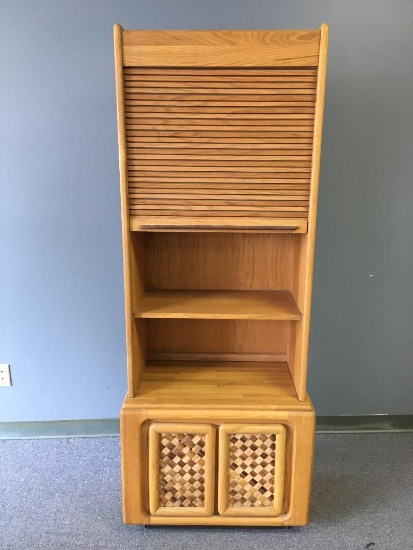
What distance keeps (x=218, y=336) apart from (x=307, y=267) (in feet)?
1.89

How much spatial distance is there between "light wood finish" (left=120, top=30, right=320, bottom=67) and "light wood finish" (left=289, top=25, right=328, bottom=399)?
65mm

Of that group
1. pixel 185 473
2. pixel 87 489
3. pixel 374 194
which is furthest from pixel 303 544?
pixel 374 194

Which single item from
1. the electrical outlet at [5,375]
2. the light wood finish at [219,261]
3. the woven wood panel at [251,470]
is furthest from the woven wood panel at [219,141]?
the electrical outlet at [5,375]

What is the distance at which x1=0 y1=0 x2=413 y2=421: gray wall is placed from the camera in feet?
6.23

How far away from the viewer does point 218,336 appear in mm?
1949

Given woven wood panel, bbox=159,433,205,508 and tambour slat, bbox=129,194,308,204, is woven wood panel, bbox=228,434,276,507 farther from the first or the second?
tambour slat, bbox=129,194,308,204

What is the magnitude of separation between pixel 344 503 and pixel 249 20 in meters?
2.03

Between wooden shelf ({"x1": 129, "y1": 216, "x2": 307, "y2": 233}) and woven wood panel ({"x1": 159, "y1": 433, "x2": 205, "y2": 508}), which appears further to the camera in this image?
woven wood panel ({"x1": 159, "y1": 433, "x2": 205, "y2": 508})

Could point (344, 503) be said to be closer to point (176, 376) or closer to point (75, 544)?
point (176, 376)

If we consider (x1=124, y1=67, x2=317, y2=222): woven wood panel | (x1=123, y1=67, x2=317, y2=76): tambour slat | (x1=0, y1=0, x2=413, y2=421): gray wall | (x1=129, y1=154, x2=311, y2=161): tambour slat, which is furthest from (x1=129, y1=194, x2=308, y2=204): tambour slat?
(x1=0, y1=0, x2=413, y2=421): gray wall

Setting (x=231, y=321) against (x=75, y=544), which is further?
(x=231, y=321)

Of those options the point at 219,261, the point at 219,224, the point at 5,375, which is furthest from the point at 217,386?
the point at 5,375

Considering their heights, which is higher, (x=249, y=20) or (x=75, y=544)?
(x=249, y=20)

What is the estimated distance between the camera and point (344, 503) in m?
1.85
